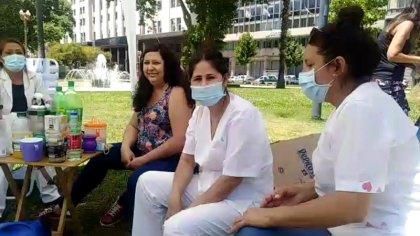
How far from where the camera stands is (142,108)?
8.97 feet

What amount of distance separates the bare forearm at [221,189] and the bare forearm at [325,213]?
1.50ft

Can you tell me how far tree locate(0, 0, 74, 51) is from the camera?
31.3 ft

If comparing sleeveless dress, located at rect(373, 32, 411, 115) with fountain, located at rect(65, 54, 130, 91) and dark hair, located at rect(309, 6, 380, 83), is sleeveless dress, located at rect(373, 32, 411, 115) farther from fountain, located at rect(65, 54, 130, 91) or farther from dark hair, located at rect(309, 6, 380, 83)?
fountain, located at rect(65, 54, 130, 91)

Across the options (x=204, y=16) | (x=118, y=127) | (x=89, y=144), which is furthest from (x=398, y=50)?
(x=204, y=16)

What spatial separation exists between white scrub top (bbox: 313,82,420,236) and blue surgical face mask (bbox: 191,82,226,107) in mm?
692

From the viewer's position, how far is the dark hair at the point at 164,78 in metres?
2.65

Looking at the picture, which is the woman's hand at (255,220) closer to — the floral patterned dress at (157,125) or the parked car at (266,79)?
the floral patterned dress at (157,125)

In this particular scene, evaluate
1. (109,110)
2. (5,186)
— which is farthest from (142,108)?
(109,110)

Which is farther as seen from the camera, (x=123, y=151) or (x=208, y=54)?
(x=123, y=151)

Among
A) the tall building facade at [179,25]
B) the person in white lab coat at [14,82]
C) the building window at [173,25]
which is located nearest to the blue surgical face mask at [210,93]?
the person in white lab coat at [14,82]

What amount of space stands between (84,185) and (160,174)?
829mm

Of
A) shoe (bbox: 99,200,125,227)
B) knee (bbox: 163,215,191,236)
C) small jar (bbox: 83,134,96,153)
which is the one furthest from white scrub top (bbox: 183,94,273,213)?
shoe (bbox: 99,200,125,227)

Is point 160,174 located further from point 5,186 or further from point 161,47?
point 5,186

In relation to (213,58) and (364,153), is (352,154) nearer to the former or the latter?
(364,153)
